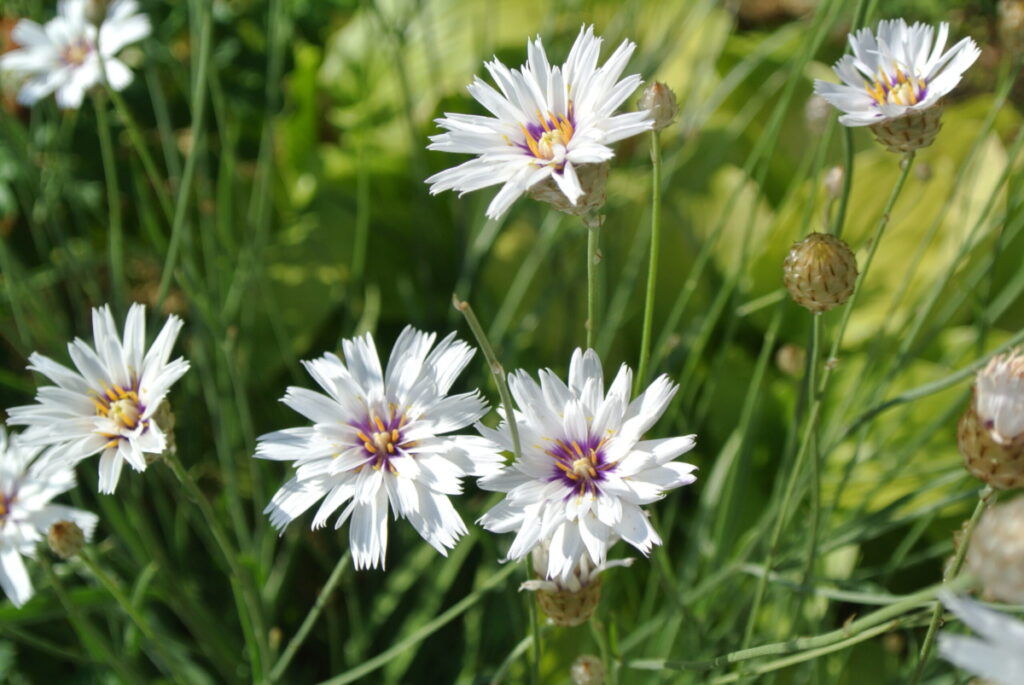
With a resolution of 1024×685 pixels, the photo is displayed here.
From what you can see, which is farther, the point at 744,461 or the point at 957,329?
the point at 957,329

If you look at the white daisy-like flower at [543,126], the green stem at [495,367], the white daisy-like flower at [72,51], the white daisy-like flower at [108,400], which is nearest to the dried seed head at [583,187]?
the white daisy-like flower at [543,126]

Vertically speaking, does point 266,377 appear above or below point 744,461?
above

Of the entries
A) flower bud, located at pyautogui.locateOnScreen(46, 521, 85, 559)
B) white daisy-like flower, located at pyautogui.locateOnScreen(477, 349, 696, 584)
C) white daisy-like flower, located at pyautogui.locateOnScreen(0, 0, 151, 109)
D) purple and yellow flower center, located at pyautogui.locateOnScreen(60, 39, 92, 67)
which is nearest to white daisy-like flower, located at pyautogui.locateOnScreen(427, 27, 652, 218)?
white daisy-like flower, located at pyautogui.locateOnScreen(477, 349, 696, 584)

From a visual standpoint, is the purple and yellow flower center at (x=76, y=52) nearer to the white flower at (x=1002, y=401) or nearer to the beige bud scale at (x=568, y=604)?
the beige bud scale at (x=568, y=604)

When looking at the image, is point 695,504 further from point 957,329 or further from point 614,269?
point 957,329

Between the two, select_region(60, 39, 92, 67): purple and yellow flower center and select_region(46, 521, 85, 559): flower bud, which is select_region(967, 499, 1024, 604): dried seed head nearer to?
select_region(46, 521, 85, 559): flower bud

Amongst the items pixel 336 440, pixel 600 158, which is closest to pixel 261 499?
pixel 336 440
